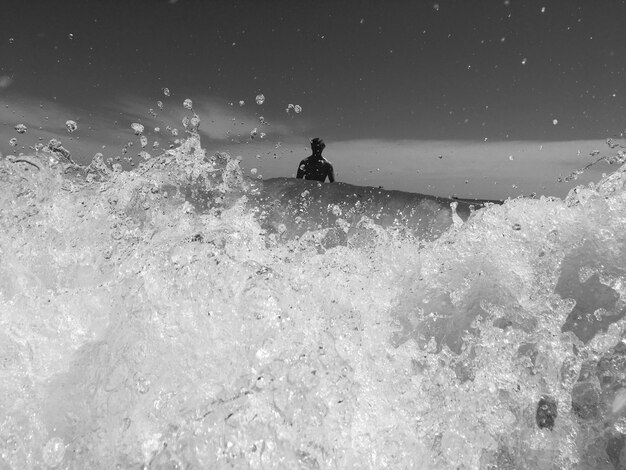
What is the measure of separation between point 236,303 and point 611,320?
1649 mm

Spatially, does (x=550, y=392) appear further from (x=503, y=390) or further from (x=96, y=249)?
(x=96, y=249)

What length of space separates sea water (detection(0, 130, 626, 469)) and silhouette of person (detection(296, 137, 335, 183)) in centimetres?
473

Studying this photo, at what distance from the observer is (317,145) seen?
7957 mm

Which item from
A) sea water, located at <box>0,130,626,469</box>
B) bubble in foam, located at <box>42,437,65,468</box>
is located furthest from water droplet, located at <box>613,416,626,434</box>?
bubble in foam, located at <box>42,437,65,468</box>

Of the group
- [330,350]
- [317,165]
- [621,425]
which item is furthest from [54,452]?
[317,165]

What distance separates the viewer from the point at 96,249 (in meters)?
3.38

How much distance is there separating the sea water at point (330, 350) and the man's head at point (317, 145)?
481 cm

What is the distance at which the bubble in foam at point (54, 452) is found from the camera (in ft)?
5.95

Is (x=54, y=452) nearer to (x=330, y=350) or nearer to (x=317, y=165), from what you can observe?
(x=330, y=350)

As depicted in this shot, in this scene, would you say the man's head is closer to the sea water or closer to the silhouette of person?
the silhouette of person

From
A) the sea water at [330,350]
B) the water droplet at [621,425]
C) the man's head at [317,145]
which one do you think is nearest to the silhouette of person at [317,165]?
the man's head at [317,145]

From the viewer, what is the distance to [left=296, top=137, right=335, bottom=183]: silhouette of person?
794 centimetres

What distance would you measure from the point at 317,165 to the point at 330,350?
6.08 metres

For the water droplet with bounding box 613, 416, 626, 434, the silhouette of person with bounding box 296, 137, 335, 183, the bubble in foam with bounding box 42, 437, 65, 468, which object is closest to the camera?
the bubble in foam with bounding box 42, 437, 65, 468
